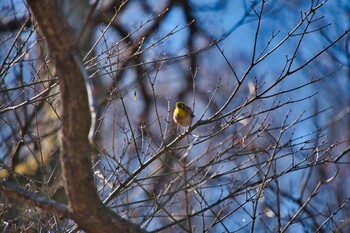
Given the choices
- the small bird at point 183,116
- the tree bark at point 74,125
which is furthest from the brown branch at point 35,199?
the small bird at point 183,116

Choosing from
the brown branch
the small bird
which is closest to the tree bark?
the brown branch

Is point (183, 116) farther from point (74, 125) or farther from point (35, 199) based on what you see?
point (74, 125)

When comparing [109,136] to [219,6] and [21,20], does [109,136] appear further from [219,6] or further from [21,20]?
[219,6]

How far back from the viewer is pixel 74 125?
291 cm

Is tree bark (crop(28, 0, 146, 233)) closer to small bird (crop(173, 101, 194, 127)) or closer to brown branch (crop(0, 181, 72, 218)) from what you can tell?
brown branch (crop(0, 181, 72, 218))

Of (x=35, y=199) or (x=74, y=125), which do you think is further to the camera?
(x=35, y=199)

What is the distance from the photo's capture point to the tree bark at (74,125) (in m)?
2.79

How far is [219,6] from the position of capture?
46.0ft

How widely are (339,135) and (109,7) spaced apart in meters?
5.40

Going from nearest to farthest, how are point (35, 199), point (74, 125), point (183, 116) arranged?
point (74, 125), point (35, 199), point (183, 116)

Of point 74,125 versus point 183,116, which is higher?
point 183,116

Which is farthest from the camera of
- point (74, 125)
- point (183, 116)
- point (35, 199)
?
point (183, 116)

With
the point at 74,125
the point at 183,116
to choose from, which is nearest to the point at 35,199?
the point at 74,125

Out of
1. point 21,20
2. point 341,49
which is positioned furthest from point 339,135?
point 21,20
